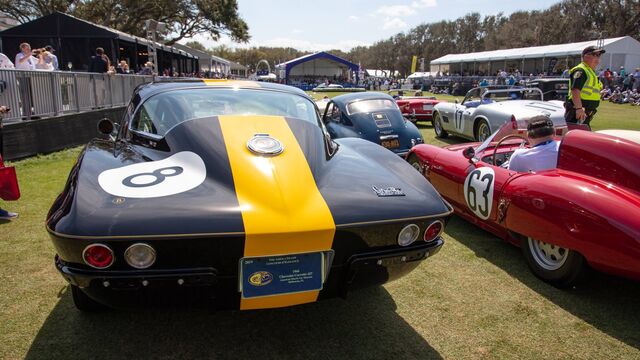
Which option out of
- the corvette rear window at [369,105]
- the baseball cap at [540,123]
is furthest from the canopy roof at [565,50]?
the baseball cap at [540,123]

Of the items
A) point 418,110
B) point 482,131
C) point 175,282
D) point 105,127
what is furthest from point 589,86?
point 418,110

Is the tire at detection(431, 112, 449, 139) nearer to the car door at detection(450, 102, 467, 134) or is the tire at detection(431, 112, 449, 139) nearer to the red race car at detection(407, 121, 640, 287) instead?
the car door at detection(450, 102, 467, 134)

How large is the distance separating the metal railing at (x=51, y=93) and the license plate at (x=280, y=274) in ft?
22.9

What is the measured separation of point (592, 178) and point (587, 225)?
57 centimetres

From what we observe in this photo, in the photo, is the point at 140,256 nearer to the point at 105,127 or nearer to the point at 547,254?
the point at 105,127

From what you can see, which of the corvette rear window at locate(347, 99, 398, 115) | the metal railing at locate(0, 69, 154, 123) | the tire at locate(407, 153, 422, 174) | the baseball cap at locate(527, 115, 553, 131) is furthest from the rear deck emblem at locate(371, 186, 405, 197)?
the metal railing at locate(0, 69, 154, 123)

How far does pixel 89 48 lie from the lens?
718 inches

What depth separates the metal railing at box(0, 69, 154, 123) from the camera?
733cm

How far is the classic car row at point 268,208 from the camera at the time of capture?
77.0 inches

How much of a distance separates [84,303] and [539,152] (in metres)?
3.59

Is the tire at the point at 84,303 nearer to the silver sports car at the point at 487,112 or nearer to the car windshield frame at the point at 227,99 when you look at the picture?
the car windshield frame at the point at 227,99

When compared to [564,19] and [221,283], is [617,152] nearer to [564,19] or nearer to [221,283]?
[221,283]

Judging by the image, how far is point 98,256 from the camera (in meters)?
1.92

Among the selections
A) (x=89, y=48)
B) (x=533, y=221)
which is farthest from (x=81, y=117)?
(x=89, y=48)
